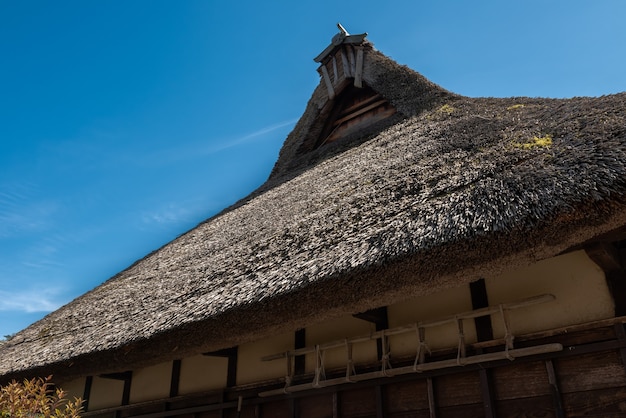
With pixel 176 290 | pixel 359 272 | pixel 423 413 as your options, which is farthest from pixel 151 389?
pixel 359 272

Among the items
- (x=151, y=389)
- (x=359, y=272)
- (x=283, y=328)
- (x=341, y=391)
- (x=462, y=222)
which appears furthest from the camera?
(x=151, y=389)

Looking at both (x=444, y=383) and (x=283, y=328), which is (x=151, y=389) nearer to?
(x=283, y=328)

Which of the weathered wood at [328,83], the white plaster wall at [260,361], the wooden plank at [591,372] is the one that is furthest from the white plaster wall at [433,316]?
the weathered wood at [328,83]

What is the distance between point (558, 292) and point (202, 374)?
3351 millimetres

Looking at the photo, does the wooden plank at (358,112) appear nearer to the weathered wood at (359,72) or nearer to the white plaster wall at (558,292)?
the weathered wood at (359,72)

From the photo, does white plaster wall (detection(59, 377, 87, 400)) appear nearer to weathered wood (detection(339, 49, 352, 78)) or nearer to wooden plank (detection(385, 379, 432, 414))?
wooden plank (detection(385, 379, 432, 414))

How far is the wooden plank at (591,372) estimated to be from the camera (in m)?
2.76

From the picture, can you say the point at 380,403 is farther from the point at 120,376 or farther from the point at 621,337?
the point at 120,376

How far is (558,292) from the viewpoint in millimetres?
3162

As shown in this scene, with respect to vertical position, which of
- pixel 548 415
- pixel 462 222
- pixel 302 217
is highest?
pixel 302 217

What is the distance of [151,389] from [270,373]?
1678mm

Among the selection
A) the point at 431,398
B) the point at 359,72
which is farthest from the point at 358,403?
the point at 359,72

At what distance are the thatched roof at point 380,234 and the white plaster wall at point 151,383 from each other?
0.84m

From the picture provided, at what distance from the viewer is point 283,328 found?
11.6 feet
